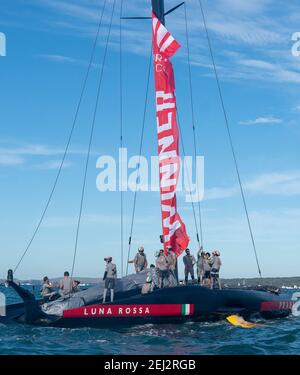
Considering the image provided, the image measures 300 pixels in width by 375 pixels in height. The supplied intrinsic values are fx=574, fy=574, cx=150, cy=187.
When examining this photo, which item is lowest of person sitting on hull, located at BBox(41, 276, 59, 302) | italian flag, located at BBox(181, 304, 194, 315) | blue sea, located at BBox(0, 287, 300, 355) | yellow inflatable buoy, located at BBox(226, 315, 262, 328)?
blue sea, located at BBox(0, 287, 300, 355)

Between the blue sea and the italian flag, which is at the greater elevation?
the italian flag

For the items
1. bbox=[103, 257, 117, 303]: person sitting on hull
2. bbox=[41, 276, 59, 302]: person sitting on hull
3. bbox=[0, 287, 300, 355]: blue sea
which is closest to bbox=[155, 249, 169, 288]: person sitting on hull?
bbox=[103, 257, 117, 303]: person sitting on hull

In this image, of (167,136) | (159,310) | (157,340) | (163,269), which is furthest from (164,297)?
(167,136)

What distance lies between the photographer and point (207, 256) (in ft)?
63.3

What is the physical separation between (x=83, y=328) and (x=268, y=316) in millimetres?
6116

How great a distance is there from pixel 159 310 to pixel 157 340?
171 cm

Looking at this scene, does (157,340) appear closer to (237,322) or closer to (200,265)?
(237,322)


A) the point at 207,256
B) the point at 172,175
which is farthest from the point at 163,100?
the point at 207,256

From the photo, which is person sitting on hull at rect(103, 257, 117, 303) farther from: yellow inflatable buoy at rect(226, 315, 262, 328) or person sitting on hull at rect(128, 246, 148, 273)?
yellow inflatable buoy at rect(226, 315, 262, 328)

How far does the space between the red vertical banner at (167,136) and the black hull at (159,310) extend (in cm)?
339

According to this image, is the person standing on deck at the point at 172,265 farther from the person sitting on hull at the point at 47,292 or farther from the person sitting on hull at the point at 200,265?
the person sitting on hull at the point at 47,292

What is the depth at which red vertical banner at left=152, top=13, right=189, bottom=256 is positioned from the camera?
19.6 metres

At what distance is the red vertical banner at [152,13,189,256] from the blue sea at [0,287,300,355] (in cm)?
393

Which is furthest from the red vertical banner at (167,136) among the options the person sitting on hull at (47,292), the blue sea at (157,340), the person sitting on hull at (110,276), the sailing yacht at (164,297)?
the person sitting on hull at (47,292)
